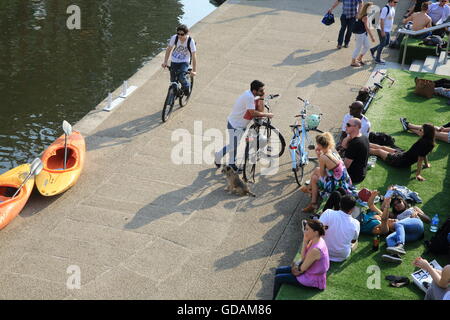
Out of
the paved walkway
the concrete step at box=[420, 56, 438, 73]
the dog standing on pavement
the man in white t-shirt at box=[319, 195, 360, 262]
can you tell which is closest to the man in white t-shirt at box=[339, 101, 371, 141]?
the paved walkway

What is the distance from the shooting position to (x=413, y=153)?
1071cm

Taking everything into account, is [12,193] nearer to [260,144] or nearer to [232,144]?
[232,144]

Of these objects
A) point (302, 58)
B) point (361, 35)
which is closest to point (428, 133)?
point (361, 35)

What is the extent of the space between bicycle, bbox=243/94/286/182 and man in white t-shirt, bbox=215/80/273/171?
0.65ft

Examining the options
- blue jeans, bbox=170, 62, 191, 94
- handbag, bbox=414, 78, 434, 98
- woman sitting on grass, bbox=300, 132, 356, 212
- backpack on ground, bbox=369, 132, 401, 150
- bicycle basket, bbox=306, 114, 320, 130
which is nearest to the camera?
woman sitting on grass, bbox=300, 132, 356, 212

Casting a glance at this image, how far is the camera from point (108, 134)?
1247cm

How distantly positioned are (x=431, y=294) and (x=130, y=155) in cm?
632

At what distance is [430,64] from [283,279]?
10.3 m

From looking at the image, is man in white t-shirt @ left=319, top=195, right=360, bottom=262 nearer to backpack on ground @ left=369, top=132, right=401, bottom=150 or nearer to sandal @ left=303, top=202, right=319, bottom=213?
sandal @ left=303, top=202, right=319, bottom=213

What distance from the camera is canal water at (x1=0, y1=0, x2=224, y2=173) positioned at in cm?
1405

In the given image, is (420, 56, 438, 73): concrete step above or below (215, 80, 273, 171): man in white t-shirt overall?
below
